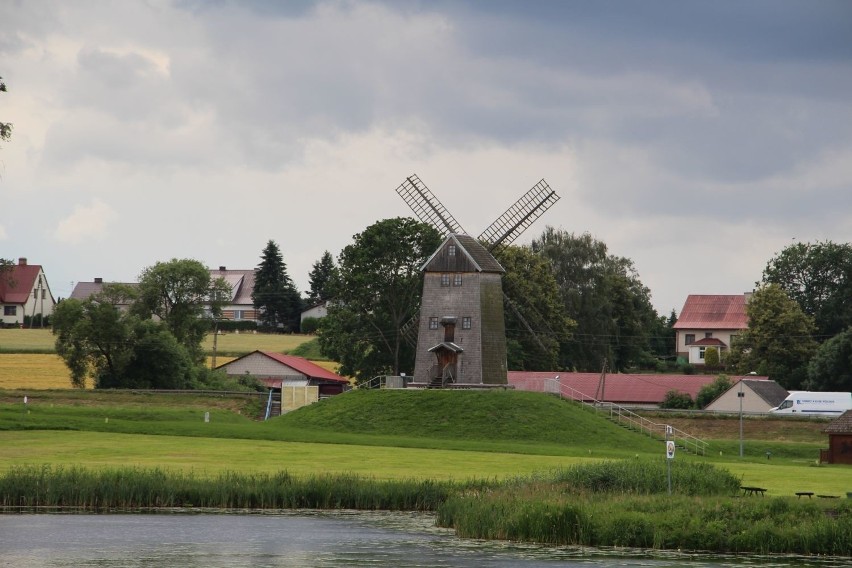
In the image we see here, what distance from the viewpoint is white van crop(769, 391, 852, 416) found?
112 meters

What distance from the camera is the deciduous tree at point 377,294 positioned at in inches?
4459

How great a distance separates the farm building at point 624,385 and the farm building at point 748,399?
13.9ft

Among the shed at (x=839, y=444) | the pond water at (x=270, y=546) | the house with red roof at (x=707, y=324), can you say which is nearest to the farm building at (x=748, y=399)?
the shed at (x=839, y=444)

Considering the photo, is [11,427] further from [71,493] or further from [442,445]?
[71,493]

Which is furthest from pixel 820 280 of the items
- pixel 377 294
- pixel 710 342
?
pixel 377 294

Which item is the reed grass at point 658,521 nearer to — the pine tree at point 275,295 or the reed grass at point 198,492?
the reed grass at point 198,492

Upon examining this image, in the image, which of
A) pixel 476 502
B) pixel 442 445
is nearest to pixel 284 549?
pixel 476 502

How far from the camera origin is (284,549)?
45.4 m

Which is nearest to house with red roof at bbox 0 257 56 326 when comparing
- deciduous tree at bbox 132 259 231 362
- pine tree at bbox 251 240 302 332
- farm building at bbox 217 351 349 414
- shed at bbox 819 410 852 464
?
pine tree at bbox 251 240 302 332

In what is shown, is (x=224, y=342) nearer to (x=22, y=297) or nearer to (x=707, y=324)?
(x=22, y=297)

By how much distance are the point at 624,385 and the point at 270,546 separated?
8164 cm

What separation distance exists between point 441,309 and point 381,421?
10.2 meters

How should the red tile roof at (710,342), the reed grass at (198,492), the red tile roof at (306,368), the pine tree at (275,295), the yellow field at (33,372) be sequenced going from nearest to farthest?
1. the reed grass at (198,492)
2. the yellow field at (33,372)
3. the red tile roof at (306,368)
4. the red tile roof at (710,342)
5. the pine tree at (275,295)

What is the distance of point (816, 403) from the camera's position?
112188 mm
